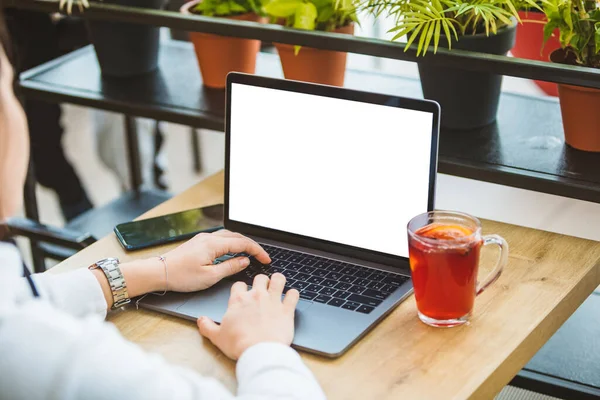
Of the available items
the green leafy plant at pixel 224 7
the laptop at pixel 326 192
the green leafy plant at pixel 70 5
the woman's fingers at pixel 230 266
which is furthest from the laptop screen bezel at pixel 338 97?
the green leafy plant at pixel 70 5

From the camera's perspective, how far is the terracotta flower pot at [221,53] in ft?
5.22

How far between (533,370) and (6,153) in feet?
3.13

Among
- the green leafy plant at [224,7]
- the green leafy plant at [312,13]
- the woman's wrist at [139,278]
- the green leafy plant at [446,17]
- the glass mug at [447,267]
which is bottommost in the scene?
the woman's wrist at [139,278]

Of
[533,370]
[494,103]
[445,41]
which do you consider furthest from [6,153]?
[533,370]

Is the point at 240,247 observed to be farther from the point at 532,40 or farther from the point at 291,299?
the point at 532,40

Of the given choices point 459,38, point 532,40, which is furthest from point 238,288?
point 532,40

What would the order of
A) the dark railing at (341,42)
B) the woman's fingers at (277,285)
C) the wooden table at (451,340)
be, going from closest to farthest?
1. the wooden table at (451,340)
2. the woman's fingers at (277,285)
3. the dark railing at (341,42)

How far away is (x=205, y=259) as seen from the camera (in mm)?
1177

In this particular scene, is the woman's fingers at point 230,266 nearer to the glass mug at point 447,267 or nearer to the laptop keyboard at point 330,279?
the laptop keyboard at point 330,279

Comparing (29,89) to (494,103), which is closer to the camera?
(494,103)

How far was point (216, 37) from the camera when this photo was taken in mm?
1586

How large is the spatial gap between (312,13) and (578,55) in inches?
16.9

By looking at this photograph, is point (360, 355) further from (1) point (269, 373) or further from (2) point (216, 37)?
(2) point (216, 37)

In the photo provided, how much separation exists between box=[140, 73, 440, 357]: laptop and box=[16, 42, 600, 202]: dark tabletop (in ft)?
0.65
